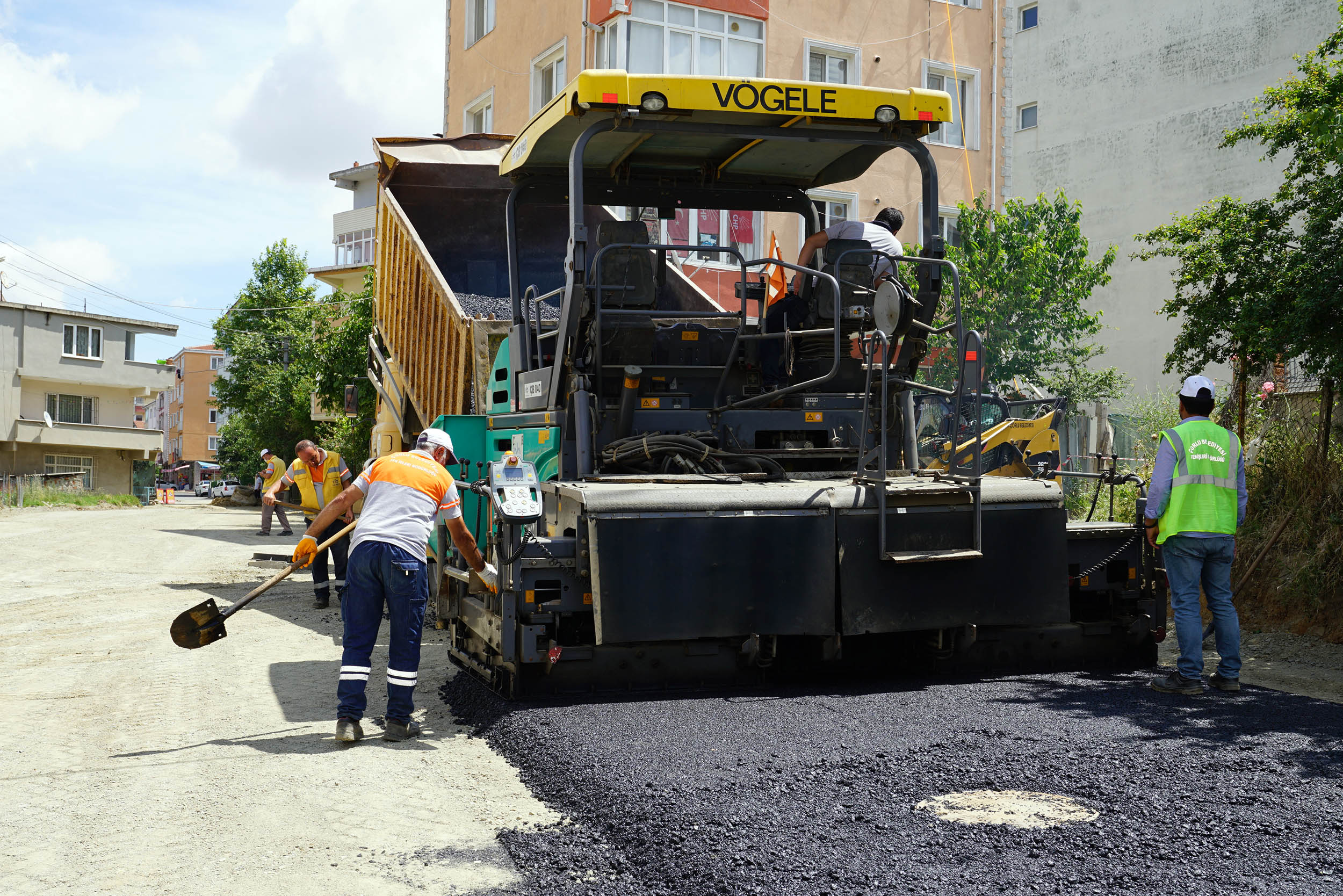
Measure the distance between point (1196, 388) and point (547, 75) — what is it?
15263 millimetres

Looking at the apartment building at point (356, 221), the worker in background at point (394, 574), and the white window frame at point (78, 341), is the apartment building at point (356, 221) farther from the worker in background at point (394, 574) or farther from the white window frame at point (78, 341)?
the worker in background at point (394, 574)

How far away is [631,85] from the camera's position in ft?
18.4

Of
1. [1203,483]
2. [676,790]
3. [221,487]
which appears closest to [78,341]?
[221,487]

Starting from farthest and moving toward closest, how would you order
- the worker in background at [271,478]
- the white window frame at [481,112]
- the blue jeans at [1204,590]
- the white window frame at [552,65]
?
the white window frame at [481,112] → the white window frame at [552,65] → the worker in background at [271,478] → the blue jeans at [1204,590]

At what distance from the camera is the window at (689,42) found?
16875 millimetres

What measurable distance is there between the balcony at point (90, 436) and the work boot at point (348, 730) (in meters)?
40.8

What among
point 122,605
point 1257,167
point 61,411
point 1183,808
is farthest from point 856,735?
point 61,411

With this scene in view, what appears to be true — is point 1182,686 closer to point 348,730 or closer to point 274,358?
point 348,730

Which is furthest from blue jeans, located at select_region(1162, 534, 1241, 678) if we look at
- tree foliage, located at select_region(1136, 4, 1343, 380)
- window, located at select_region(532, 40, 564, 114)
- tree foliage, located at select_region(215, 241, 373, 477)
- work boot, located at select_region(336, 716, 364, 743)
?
tree foliage, located at select_region(215, 241, 373, 477)

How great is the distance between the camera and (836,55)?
62.7ft

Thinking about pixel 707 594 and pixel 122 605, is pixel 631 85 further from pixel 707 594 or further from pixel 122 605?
pixel 122 605

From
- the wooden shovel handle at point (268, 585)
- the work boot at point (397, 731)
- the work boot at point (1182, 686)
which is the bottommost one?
the work boot at point (397, 731)

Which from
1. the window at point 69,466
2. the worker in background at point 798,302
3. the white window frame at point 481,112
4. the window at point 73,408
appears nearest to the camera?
the worker in background at point 798,302

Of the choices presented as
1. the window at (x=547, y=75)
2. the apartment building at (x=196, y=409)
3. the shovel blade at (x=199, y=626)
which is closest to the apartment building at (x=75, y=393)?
the window at (x=547, y=75)
